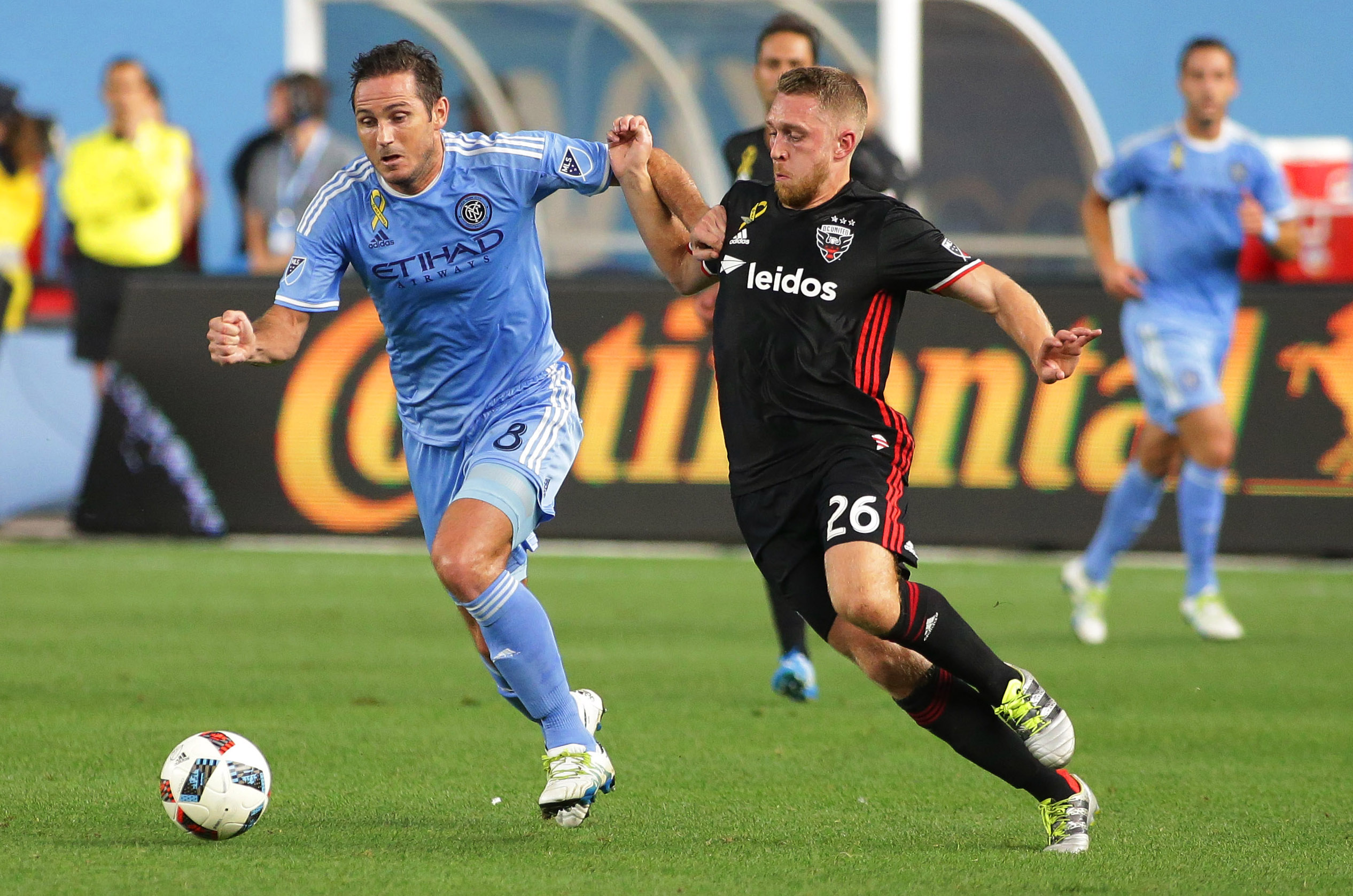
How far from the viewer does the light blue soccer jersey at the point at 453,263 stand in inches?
224

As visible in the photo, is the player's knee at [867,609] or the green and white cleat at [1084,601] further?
the green and white cleat at [1084,601]

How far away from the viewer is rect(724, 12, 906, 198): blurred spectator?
7.68 meters

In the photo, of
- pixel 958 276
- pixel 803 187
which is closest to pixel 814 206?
pixel 803 187

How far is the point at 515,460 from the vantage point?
5.63 metres

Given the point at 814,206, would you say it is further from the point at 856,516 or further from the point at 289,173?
the point at 289,173

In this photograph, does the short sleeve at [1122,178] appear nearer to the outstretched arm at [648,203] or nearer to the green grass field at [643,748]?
the green grass field at [643,748]

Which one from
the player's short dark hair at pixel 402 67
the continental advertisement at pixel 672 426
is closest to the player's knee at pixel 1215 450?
the continental advertisement at pixel 672 426

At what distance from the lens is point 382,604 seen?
411 inches

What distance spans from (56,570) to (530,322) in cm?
663

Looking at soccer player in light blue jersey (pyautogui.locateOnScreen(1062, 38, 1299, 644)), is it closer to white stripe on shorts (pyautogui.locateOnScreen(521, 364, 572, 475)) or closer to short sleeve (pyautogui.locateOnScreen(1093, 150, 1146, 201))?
short sleeve (pyautogui.locateOnScreen(1093, 150, 1146, 201))

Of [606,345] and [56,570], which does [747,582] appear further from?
[56,570]

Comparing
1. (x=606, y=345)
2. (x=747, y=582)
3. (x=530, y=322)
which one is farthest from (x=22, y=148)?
(x=530, y=322)

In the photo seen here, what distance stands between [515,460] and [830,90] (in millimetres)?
1392

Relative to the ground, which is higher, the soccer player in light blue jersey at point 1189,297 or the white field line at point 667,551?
the soccer player in light blue jersey at point 1189,297
